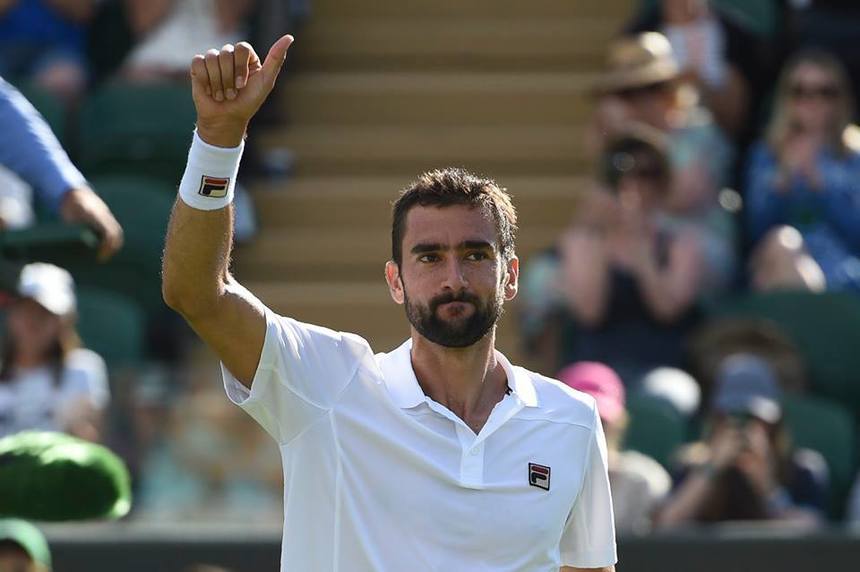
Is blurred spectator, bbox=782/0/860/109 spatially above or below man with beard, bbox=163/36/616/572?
above

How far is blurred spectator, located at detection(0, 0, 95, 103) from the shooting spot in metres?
9.22

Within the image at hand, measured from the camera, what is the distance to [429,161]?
962 centimetres

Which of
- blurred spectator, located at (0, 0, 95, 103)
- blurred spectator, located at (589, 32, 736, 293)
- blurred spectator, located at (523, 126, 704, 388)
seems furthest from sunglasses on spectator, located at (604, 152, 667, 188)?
blurred spectator, located at (0, 0, 95, 103)

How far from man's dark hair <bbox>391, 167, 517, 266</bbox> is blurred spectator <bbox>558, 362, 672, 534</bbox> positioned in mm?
3002

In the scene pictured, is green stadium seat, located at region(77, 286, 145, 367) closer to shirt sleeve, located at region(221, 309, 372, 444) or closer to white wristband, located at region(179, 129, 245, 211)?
shirt sleeve, located at region(221, 309, 372, 444)

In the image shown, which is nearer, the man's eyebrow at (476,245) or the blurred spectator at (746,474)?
the man's eyebrow at (476,245)

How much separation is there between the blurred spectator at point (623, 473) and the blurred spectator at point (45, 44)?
12.2 feet

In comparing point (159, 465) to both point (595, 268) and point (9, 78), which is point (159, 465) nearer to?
point (595, 268)

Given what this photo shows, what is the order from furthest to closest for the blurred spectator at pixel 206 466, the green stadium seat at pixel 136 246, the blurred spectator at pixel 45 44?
1. the blurred spectator at pixel 45 44
2. the green stadium seat at pixel 136 246
3. the blurred spectator at pixel 206 466

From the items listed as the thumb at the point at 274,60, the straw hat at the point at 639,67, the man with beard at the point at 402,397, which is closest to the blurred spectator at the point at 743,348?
the straw hat at the point at 639,67

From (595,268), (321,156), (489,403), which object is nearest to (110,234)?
(489,403)

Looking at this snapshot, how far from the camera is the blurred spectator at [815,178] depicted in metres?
7.97

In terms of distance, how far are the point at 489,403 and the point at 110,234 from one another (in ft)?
3.71

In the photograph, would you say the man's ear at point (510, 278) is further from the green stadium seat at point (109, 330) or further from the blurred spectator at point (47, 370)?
the green stadium seat at point (109, 330)
